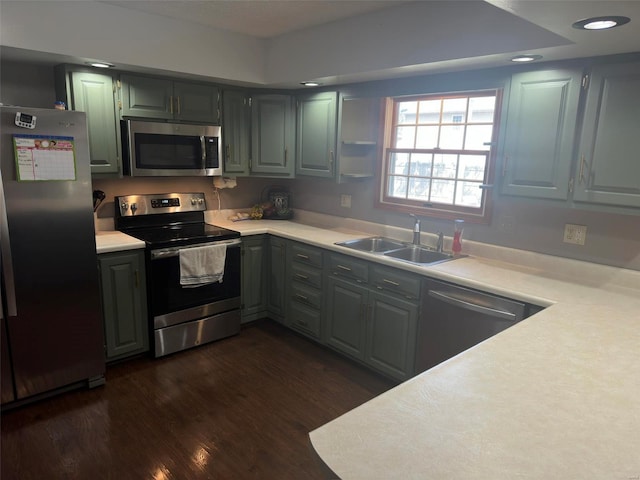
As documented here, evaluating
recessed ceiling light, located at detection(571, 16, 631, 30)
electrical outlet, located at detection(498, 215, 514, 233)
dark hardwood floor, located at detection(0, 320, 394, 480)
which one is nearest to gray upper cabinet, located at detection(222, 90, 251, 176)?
dark hardwood floor, located at detection(0, 320, 394, 480)

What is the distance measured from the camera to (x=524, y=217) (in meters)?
2.79

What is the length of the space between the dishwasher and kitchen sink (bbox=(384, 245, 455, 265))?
0.53 m

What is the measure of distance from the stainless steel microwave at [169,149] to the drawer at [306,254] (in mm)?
950

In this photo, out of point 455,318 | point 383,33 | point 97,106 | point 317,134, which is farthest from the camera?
point 317,134

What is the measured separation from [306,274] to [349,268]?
19.4 inches

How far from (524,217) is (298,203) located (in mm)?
2195

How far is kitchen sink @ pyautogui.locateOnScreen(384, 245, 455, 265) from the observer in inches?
121

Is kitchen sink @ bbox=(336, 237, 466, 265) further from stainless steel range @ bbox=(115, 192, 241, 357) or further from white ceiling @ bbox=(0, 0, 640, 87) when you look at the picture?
white ceiling @ bbox=(0, 0, 640, 87)

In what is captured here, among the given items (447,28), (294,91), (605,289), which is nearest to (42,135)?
(294,91)

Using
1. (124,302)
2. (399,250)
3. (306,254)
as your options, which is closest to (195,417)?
(124,302)

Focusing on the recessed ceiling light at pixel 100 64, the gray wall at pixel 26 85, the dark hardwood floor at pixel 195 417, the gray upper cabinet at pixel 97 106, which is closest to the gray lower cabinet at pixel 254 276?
the dark hardwood floor at pixel 195 417

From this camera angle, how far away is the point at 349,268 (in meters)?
3.07

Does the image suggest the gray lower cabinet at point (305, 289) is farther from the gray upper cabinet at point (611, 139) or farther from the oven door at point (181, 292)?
the gray upper cabinet at point (611, 139)

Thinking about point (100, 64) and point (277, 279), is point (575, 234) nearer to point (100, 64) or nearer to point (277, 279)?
point (277, 279)
